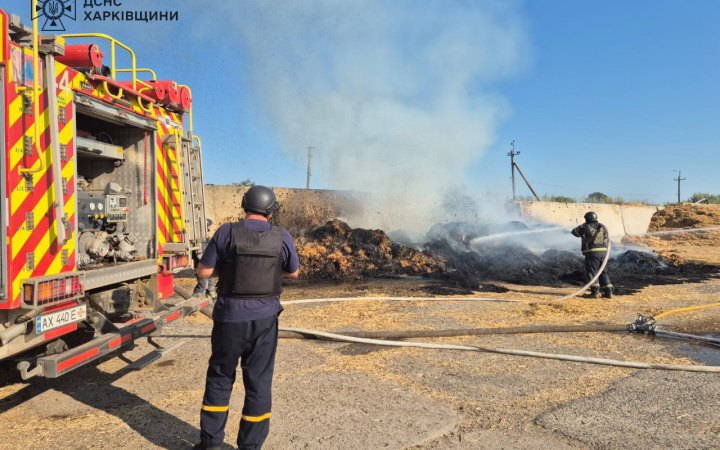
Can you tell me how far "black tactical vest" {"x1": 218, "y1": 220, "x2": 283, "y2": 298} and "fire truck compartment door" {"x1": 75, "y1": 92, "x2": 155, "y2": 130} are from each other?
1917 millimetres

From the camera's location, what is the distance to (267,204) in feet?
10.7

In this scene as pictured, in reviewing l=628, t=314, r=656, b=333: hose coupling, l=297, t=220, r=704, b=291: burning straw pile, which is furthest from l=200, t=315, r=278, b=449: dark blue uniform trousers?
l=297, t=220, r=704, b=291: burning straw pile

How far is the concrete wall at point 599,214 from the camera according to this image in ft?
80.0

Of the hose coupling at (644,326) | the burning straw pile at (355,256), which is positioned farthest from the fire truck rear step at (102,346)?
the burning straw pile at (355,256)

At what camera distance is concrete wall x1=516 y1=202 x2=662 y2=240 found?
2438 cm

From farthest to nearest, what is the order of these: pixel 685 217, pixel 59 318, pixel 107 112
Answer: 1. pixel 685 217
2. pixel 107 112
3. pixel 59 318

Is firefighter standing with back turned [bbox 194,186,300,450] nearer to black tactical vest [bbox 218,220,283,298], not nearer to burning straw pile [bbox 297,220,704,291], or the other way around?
black tactical vest [bbox 218,220,283,298]

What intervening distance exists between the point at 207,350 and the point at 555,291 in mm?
7644

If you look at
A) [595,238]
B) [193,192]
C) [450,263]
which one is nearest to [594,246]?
[595,238]

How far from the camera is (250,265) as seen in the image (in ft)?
10.1

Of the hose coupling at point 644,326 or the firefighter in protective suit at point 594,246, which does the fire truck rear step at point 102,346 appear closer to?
the hose coupling at point 644,326

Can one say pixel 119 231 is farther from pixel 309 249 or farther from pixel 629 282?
pixel 629 282

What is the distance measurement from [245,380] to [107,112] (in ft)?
8.92

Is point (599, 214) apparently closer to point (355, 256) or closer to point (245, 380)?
point (355, 256)
